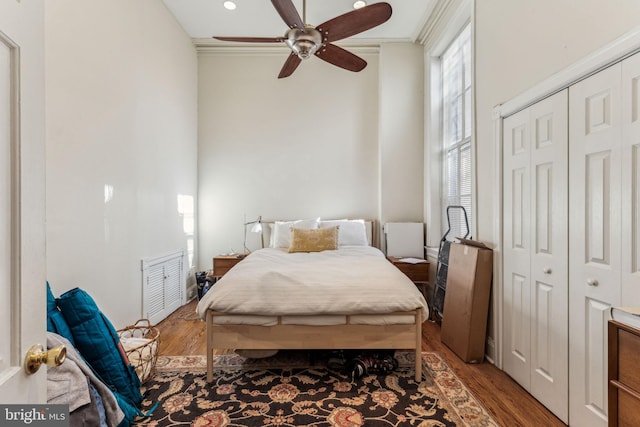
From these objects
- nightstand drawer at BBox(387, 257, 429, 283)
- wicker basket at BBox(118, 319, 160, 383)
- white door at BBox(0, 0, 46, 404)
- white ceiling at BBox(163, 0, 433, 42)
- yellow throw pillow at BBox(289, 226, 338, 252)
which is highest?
white ceiling at BBox(163, 0, 433, 42)

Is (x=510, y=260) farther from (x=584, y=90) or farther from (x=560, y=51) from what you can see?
(x=560, y=51)

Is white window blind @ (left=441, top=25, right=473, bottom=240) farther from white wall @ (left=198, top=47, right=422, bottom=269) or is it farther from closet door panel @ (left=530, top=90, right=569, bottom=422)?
closet door panel @ (left=530, top=90, right=569, bottom=422)

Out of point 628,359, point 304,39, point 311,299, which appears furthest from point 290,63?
point 628,359

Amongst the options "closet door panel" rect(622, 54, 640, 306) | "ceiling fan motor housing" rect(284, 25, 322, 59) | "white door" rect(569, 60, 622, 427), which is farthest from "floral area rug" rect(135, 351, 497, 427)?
"ceiling fan motor housing" rect(284, 25, 322, 59)

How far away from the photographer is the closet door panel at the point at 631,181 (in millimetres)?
1346

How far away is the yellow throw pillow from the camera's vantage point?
3457 mm

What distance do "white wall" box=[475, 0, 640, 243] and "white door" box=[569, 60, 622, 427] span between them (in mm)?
216

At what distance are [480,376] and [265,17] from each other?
162 inches

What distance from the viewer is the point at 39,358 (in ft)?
2.23

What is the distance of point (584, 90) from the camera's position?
5.22 feet

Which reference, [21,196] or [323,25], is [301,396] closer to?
[21,196]

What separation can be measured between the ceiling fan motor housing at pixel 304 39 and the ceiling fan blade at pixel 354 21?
0.06m

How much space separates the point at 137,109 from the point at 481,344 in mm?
3546

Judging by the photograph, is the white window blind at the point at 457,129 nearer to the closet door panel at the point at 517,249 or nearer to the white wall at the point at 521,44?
the white wall at the point at 521,44
